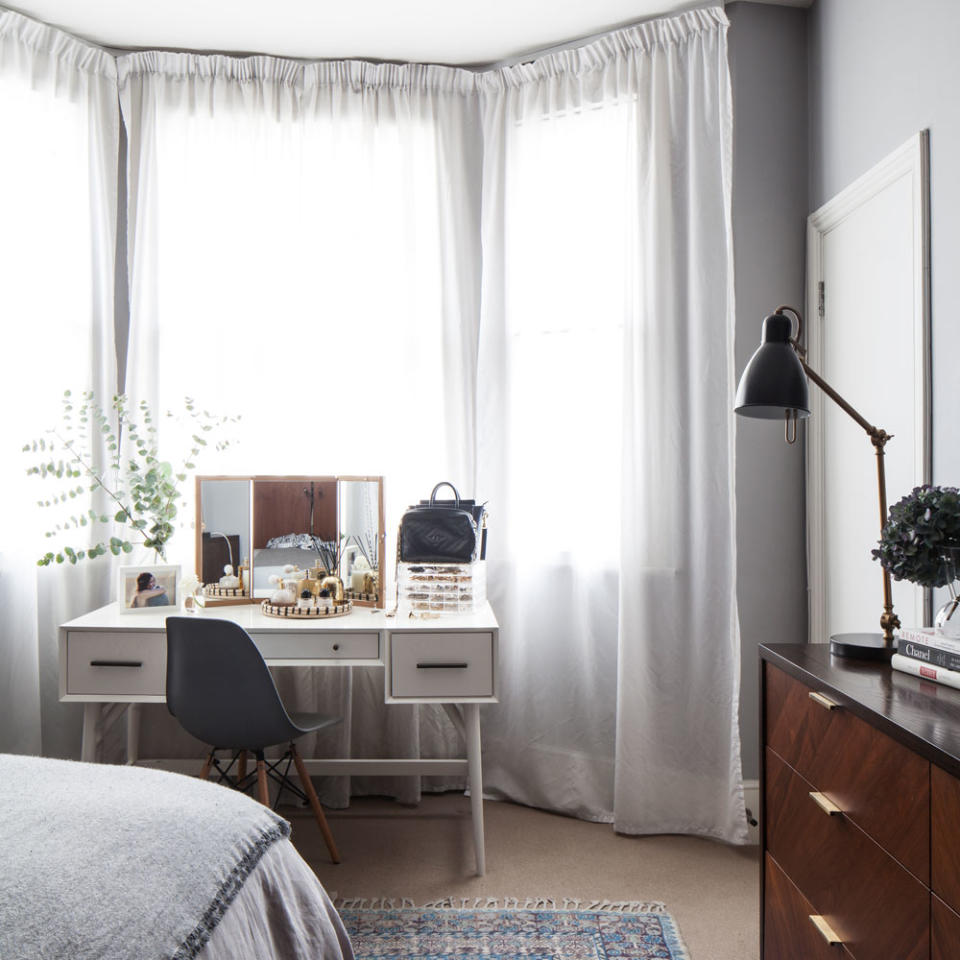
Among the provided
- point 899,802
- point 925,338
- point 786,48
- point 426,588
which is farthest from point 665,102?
point 899,802

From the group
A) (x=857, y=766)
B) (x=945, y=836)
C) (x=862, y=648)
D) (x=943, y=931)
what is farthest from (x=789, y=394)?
(x=943, y=931)

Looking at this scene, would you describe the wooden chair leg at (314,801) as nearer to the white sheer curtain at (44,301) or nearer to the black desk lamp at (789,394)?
the white sheer curtain at (44,301)

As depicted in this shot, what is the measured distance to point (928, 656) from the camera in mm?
1402

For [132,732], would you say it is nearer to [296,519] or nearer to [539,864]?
[296,519]

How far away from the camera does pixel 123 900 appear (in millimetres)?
967

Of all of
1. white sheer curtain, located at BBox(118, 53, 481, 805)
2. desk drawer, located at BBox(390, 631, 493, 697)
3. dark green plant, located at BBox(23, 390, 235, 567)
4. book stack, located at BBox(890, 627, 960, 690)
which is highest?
white sheer curtain, located at BBox(118, 53, 481, 805)

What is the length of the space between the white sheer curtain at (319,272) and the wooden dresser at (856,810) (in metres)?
1.46

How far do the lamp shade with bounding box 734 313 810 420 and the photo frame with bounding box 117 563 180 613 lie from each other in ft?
6.03

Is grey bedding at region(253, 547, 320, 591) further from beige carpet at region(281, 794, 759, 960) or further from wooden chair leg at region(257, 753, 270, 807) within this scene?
beige carpet at region(281, 794, 759, 960)

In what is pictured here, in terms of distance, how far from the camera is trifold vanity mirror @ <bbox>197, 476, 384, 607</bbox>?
2535 millimetres

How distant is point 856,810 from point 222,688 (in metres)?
1.57

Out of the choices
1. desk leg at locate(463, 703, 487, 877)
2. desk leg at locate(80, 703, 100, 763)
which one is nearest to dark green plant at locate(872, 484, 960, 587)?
desk leg at locate(463, 703, 487, 877)

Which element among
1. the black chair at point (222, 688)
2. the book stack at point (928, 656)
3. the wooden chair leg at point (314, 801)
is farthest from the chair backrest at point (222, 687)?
the book stack at point (928, 656)

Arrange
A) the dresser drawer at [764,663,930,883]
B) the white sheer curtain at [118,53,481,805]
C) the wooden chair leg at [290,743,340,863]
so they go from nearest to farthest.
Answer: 1. the dresser drawer at [764,663,930,883]
2. the wooden chair leg at [290,743,340,863]
3. the white sheer curtain at [118,53,481,805]
